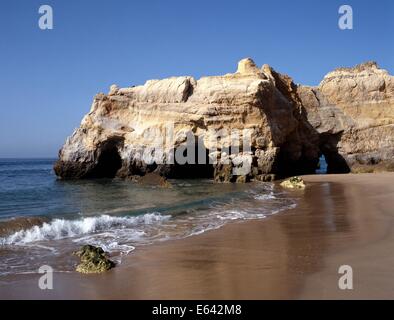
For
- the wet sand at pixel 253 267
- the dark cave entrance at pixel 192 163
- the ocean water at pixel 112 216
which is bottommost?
Result: the ocean water at pixel 112 216

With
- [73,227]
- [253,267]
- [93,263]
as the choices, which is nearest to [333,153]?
[73,227]

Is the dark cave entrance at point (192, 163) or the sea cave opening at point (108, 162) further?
the sea cave opening at point (108, 162)

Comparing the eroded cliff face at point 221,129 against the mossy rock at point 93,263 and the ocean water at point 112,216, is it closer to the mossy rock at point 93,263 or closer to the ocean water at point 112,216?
the ocean water at point 112,216

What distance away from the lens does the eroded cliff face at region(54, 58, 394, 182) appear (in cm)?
2638

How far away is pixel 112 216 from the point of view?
43.5ft

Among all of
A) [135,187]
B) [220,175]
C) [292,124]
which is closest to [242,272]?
[135,187]

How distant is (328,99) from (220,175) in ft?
45.4

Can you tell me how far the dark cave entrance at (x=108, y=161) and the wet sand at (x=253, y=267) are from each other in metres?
18.7

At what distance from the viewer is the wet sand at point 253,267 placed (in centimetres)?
588

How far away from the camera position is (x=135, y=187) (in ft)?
76.8

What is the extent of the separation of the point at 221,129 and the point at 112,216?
47.7ft

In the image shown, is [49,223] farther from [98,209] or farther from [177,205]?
[177,205]

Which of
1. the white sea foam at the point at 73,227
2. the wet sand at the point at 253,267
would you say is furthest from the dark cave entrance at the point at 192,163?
the wet sand at the point at 253,267

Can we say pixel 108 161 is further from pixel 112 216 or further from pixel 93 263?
pixel 93 263
